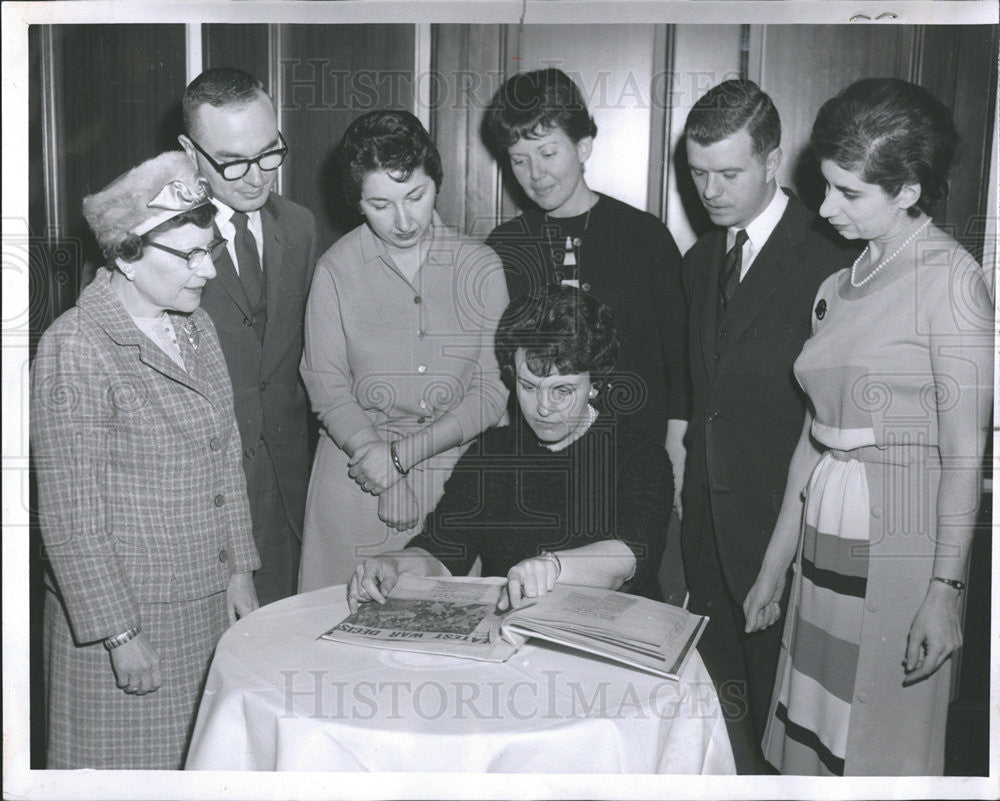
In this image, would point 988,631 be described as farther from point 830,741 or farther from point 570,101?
point 570,101

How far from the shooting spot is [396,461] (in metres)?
1.91

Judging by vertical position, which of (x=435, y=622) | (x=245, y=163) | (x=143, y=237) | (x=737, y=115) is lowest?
(x=435, y=622)

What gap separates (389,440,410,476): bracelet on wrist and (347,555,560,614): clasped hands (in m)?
0.20

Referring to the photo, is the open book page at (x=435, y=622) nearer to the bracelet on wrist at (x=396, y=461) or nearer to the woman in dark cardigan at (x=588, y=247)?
the bracelet on wrist at (x=396, y=461)

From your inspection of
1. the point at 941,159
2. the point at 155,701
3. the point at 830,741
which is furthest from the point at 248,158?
the point at 830,741

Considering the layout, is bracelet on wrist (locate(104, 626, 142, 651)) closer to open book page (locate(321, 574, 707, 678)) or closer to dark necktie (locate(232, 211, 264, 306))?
open book page (locate(321, 574, 707, 678))

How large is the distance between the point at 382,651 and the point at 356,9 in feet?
4.28

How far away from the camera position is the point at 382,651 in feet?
5.11

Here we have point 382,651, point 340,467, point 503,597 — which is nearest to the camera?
point 382,651

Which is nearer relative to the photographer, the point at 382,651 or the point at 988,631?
the point at 382,651

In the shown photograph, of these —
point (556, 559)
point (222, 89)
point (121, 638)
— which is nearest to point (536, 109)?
point (222, 89)

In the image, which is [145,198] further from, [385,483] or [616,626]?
[616,626]

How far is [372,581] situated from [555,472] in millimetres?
442

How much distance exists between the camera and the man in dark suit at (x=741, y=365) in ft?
6.01
